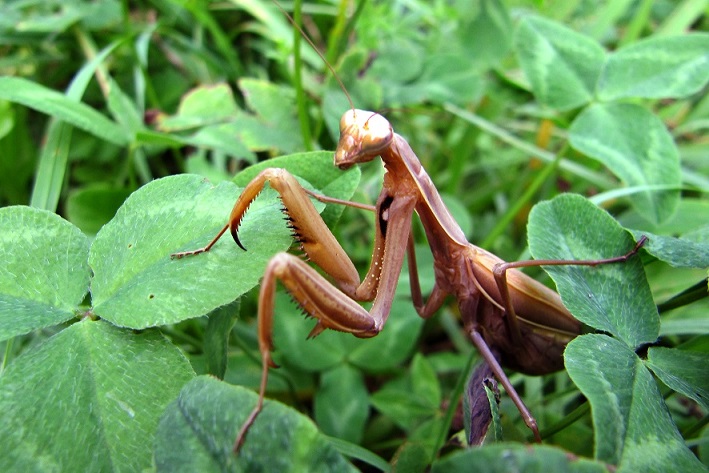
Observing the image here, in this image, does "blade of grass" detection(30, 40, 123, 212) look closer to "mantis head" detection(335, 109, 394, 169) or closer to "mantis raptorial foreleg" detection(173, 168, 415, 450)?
→ "mantis raptorial foreleg" detection(173, 168, 415, 450)

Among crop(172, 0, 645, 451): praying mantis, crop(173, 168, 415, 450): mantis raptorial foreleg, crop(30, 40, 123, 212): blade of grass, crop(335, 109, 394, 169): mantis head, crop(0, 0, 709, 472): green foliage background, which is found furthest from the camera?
crop(30, 40, 123, 212): blade of grass

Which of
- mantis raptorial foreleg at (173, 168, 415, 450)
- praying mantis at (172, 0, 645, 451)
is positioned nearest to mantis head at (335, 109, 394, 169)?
praying mantis at (172, 0, 645, 451)

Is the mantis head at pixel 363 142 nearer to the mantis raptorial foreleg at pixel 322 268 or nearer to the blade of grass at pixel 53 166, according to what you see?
the mantis raptorial foreleg at pixel 322 268

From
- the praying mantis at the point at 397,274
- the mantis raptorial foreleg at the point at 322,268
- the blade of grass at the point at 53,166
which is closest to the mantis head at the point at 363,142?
the praying mantis at the point at 397,274

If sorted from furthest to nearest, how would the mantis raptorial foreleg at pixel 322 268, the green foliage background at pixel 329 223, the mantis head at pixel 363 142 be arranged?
the mantis head at pixel 363 142, the mantis raptorial foreleg at pixel 322 268, the green foliage background at pixel 329 223

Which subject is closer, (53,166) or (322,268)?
(322,268)

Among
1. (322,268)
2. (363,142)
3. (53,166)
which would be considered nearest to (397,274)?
(322,268)

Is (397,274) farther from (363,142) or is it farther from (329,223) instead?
(363,142)
